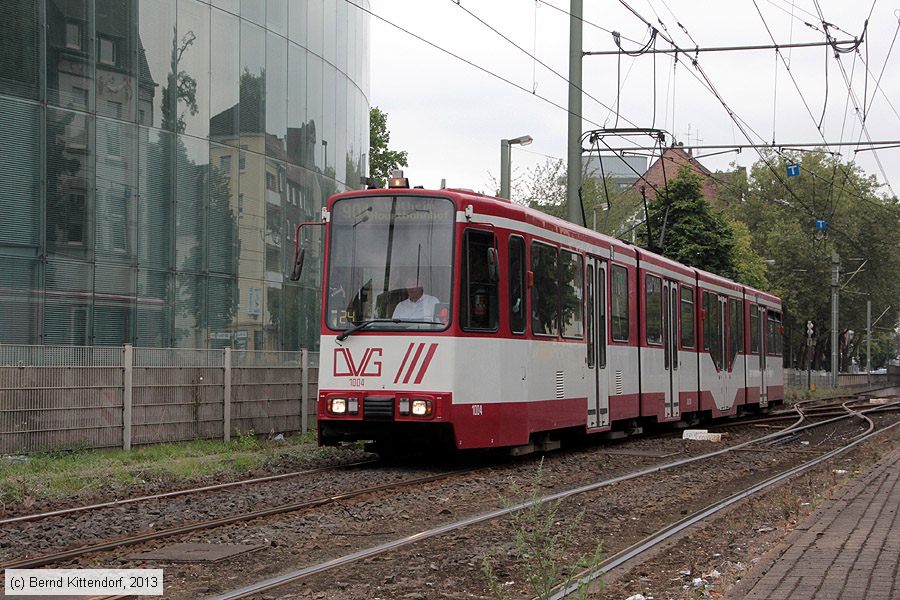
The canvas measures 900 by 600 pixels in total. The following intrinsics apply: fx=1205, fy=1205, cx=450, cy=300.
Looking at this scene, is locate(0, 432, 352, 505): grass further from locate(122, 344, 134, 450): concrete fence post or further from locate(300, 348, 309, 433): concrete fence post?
locate(300, 348, 309, 433): concrete fence post

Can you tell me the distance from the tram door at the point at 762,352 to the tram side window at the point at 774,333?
0.54 m

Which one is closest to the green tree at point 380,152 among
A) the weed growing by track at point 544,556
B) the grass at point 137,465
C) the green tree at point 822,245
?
the green tree at point 822,245

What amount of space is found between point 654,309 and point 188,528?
13.5 meters

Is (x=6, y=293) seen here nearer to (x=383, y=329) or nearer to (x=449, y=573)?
(x=383, y=329)

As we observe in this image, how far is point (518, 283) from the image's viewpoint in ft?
50.2

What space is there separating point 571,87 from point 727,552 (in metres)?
15.7

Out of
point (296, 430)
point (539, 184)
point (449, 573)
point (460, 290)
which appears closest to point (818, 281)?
point (539, 184)

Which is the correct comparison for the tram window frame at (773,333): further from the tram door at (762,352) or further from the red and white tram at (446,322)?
the red and white tram at (446,322)

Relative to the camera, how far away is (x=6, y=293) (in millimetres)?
19547

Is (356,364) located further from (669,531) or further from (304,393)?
(304,393)

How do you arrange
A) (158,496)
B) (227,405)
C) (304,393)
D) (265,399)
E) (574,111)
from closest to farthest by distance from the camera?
(158,496), (227,405), (265,399), (304,393), (574,111)

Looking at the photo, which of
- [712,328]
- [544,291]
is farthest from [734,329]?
[544,291]

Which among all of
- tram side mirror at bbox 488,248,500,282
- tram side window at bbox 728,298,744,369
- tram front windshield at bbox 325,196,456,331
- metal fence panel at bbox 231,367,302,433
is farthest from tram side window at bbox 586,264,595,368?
tram side window at bbox 728,298,744,369

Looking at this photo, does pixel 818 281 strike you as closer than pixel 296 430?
No
